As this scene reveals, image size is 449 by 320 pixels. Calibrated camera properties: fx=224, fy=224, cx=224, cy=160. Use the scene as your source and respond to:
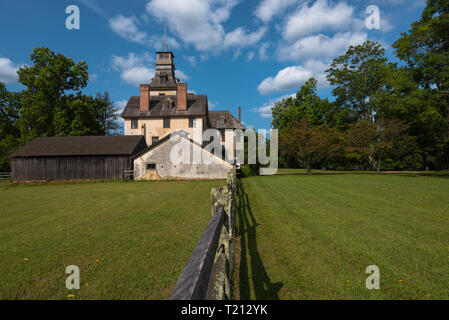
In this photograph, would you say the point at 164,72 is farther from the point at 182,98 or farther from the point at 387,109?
the point at 387,109

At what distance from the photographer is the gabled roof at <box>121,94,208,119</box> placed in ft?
106

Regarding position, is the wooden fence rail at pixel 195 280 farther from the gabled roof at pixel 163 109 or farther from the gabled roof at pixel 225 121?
the gabled roof at pixel 225 121

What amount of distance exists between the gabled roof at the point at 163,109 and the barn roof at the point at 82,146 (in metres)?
6.66

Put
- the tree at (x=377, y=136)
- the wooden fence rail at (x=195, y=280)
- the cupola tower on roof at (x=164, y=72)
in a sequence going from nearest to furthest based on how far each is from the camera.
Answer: the wooden fence rail at (x=195, y=280)
the tree at (x=377, y=136)
the cupola tower on roof at (x=164, y=72)

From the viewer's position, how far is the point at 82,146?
82.1ft

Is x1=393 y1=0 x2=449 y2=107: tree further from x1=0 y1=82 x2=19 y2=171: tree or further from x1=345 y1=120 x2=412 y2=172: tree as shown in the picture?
x1=0 y1=82 x2=19 y2=171: tree

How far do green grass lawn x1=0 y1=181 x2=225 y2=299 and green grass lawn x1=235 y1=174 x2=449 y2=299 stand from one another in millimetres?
1352

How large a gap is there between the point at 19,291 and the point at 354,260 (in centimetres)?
542

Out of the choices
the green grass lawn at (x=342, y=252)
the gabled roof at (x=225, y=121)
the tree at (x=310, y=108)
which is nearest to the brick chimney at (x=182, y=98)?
the gabled roof at (x=225, y=121)

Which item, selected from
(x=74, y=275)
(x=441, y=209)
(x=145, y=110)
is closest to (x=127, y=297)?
(x=74, y=275)

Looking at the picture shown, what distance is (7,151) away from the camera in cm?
3431

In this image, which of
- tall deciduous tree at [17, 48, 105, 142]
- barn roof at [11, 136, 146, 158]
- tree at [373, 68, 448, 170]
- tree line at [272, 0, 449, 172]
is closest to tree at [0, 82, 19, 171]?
tall deciduous tree at [17, 48, 105, 142]

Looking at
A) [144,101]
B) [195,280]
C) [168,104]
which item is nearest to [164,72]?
[144,101]

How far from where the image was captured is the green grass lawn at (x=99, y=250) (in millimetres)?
3355
